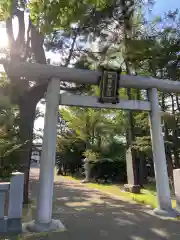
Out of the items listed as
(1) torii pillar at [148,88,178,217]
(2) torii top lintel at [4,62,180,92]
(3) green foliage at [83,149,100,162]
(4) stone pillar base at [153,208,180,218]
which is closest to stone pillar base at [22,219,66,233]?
(4) stone pillar base at [153,208,180,218]

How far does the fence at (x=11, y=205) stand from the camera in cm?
400

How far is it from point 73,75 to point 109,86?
1.01m

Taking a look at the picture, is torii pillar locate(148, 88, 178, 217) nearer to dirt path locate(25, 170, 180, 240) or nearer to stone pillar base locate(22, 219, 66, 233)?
dirt path locate(25, 170, 180, 240)

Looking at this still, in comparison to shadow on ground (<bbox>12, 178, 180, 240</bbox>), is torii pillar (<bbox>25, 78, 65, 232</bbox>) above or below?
above

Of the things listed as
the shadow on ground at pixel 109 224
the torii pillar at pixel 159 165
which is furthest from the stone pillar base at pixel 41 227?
the torii pillar at pixel 159 165

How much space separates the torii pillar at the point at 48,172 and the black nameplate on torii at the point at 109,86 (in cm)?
119

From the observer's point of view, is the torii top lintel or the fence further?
the torii top lintel

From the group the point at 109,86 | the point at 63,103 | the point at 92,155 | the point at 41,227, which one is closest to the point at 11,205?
the point at 41,227

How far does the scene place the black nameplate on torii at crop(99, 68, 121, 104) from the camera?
217 inches

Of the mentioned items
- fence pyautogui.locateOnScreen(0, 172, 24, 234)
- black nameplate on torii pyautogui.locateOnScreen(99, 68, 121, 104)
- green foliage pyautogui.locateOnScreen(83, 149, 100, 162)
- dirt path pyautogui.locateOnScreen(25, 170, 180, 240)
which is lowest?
dirt path pyautogui.locateOnScreen(25, 170, 180, 240)

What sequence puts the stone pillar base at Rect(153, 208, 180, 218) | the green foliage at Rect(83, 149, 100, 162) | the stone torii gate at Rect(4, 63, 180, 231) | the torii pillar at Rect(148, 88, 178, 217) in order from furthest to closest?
1. the green foliage at Rect(83, 149, 100, 162)
2. the torii pillar at Rect(148, 88, 178, 217)
3. the stone pillar base at Rect(153, 208, 180, 218)
4. the stone torii gate at Rect(4, 63, 180, 231)

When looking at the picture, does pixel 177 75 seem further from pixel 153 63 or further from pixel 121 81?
pixel 121 81

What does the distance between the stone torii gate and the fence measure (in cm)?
42

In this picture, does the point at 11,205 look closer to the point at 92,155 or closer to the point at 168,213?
the point at 168,213
